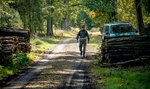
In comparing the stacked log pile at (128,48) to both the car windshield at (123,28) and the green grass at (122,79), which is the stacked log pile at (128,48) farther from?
the car windshield at (123,28)

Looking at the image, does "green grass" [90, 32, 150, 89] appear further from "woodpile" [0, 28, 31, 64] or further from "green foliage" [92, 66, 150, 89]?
"woodpile" [0, 28, 31, 64]

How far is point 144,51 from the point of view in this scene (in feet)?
45.1

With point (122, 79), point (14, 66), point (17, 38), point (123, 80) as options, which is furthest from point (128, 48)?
point (17, 38)

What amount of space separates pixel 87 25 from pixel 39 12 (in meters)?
74.4

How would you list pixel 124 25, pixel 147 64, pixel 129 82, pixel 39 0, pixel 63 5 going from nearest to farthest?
1. pixel 129 82
2. pixel 147 64
3. pixel 124 25
4. pixel 39 0
5. pixel 63 5

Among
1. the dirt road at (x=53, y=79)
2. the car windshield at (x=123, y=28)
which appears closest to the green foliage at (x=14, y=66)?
the dirt road at (x=53, y=79)

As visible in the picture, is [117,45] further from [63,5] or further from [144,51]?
[63,5]

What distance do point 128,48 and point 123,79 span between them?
319cm

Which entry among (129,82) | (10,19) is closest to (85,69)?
(129,82)

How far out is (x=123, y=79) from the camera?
432 inches

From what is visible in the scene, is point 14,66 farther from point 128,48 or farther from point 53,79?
point 128,48

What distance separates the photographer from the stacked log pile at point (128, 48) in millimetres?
13727

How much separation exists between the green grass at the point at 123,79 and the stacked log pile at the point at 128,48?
101cm

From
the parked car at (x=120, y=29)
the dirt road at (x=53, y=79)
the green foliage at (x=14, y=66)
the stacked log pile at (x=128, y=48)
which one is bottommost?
the dirt road at (x=53, y=79)
